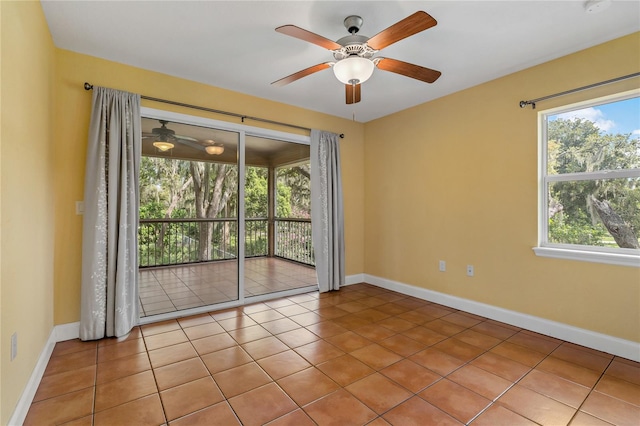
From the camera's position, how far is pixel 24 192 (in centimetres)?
182

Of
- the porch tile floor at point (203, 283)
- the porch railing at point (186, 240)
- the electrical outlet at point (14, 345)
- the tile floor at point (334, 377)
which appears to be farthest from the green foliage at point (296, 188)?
the electrical outlet at point (14, 345)

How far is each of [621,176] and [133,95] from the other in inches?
169

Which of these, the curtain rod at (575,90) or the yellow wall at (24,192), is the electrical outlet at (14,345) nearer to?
the yellow wall at (24,192)

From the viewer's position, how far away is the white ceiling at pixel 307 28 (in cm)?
210

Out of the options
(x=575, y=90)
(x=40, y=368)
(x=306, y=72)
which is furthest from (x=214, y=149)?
(x=575, y=90)

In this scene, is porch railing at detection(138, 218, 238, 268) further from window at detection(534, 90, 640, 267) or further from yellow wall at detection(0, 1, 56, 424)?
window at detection(534, 90, 640, 267)

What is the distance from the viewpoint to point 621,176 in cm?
247

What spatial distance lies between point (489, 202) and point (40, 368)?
4058mm

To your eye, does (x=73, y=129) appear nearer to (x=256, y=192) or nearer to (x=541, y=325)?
(x=256, y=192)

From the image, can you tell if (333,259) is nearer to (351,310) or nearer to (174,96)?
(351,310)

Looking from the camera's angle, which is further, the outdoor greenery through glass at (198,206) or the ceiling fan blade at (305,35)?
the outdoor greenery through glass at (198,206)

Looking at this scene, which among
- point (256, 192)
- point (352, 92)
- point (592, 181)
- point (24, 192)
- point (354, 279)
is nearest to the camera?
point (24, 192)

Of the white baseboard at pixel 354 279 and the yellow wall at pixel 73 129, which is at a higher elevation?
the yellow wall at pixel 73 129

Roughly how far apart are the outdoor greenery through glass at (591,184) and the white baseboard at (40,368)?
13.3ft
